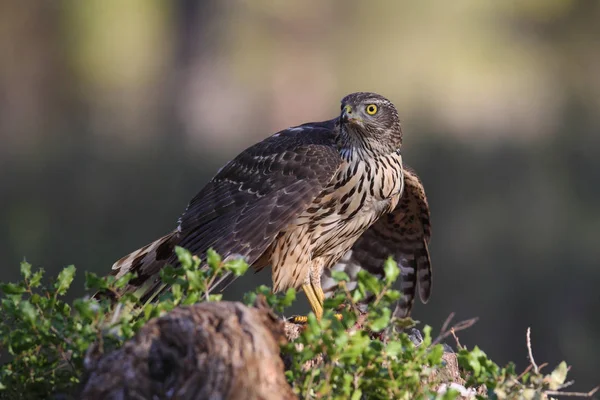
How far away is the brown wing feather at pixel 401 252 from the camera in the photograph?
22.2 ft

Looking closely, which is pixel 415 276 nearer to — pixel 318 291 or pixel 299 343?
pixel 318 291

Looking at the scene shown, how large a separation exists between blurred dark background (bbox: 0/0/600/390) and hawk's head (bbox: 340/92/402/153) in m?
3.91

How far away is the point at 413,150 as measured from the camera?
1284cm

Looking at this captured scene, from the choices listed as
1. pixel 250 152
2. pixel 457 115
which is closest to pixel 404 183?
pixel 250 152

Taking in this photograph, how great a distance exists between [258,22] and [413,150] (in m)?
13.8

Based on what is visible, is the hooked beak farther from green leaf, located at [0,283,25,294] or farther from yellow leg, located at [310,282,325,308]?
green leaf, located at [0,283,25,294]

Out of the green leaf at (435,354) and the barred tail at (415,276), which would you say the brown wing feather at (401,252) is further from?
the green leaf at (435,354)

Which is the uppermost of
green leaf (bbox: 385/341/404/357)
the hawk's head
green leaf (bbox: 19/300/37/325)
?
the hawk's head

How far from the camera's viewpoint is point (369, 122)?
589 cm

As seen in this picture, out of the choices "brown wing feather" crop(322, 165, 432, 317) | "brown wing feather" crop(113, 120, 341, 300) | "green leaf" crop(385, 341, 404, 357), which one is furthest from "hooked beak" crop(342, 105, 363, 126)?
"green leaf" crop(385, 341, 404, 357)

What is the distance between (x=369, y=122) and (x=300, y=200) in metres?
0.66

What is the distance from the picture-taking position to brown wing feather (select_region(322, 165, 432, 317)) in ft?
22.2

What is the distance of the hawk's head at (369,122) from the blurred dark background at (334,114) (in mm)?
3907

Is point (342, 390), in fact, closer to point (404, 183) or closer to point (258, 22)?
point (404, 183)
